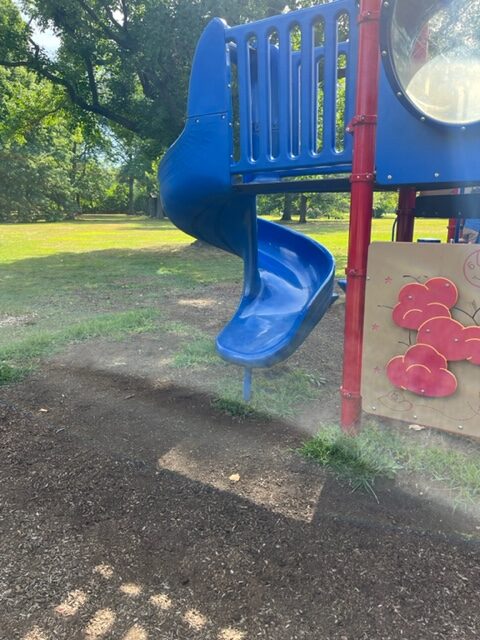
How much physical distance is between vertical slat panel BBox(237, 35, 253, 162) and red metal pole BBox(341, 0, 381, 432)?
61cm

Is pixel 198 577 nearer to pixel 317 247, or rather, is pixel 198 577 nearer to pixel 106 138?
pixel 317 247

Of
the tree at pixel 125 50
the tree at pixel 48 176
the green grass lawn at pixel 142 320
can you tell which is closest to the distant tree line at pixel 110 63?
the tree at pixel 125 50

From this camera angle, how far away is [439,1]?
2186 mm

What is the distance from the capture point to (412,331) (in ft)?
7.25

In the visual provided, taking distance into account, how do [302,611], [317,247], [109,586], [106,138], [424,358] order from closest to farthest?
1. [302,611]
2. [109,586]
3. [424,358]
4. [317,247]
5. [106,138]

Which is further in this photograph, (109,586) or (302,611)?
(109,586)

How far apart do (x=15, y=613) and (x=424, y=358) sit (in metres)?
1.84

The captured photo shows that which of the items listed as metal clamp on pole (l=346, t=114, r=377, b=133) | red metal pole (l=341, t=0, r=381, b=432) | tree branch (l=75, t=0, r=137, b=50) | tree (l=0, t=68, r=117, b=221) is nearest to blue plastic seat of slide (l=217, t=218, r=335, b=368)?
red metal pole (l=341, t=0, r=381, b=432)

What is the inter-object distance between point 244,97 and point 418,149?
1.01m

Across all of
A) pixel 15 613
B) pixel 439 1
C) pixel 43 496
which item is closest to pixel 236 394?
pixel 43 496

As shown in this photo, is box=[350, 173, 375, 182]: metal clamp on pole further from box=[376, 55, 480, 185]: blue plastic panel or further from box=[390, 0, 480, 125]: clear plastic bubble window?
box=[390, 0, 480, 125]: clear plastic bubble window

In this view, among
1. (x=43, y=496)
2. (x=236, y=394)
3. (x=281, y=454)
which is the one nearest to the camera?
(x=43, y=496)

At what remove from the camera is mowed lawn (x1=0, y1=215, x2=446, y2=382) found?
16.3 feet

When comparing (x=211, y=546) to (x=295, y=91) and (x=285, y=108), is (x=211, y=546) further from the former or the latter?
(x=295, y=91)
